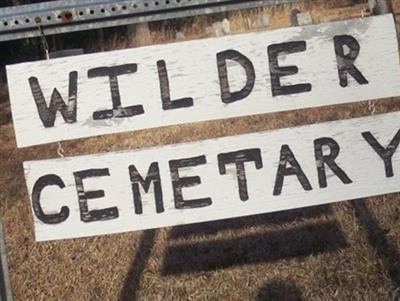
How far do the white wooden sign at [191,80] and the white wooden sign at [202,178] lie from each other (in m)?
0.10

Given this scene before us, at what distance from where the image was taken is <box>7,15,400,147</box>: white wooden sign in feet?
7.63

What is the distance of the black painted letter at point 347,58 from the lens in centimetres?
238

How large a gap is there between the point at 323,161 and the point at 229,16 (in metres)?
12.4

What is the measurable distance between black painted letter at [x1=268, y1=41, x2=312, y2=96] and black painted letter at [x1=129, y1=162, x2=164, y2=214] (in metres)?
0.45

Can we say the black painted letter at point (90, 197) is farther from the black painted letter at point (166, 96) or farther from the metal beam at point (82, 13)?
the metal beam at point (82, 13)

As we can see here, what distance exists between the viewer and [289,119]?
655cm

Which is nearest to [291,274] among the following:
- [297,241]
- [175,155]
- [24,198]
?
[297,241]

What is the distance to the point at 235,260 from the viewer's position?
156 inches

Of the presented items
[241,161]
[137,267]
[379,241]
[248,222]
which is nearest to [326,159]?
[241,161]

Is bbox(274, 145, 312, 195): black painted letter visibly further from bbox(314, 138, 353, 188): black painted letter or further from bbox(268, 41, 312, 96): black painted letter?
bbox(268, 41, 312, 96): black painted letter

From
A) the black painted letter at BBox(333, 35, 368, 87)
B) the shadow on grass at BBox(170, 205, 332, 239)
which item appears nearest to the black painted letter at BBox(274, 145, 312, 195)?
the black painted letter at BBox(333, 35, 368, 87)

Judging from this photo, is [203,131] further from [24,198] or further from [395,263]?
[395,263]

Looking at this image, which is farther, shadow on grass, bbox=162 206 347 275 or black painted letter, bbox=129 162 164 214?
shadow on grass, bbox=162 206 347 275

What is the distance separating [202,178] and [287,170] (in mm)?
274
